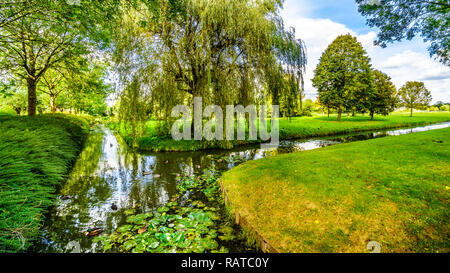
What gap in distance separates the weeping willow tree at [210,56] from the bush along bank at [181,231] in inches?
198

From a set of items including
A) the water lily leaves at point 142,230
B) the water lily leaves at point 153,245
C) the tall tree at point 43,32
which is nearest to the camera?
the water lily leaves at point 153,245

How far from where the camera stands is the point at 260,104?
836cm

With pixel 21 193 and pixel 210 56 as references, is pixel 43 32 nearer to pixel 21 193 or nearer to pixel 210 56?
pixel 210 56

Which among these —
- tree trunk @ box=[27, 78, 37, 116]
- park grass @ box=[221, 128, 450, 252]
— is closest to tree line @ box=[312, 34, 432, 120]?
park grass @ box=[221, 128, 450, 252]

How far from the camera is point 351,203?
2793 mm

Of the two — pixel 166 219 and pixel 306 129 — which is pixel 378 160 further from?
pixel 306 129

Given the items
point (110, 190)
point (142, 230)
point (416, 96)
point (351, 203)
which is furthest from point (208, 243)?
point (416, 96)

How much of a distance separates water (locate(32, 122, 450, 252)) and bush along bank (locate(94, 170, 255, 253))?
10.5 inches

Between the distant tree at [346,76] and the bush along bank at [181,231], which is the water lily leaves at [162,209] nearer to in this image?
the bush along bank at [181,231]

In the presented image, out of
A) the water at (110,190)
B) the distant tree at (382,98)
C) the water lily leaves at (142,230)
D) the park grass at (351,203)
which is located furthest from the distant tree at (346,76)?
the water lily leaves at (142,230)

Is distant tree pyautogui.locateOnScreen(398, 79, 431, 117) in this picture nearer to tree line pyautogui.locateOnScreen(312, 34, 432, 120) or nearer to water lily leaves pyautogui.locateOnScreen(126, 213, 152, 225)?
tree line pyautogui.locateOnScreen(312, 34, 432, 120)

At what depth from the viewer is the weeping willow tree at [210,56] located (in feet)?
23.0

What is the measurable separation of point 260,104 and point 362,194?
5953mm

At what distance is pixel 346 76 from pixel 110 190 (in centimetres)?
2815
